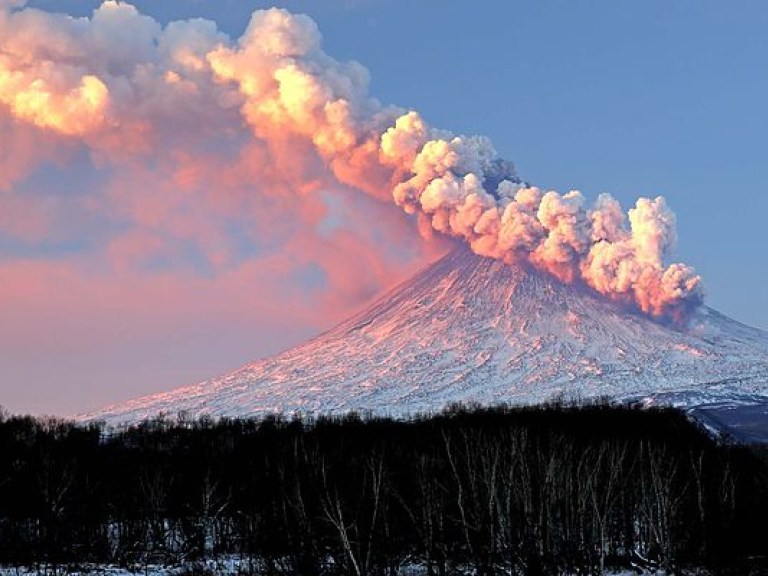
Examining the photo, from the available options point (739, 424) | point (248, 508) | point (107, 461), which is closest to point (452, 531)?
point (248, 508)

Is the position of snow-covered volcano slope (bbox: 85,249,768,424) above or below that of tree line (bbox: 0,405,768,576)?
above

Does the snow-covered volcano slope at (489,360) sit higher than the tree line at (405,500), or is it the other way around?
the snow-covered volcano slope at (489,360)

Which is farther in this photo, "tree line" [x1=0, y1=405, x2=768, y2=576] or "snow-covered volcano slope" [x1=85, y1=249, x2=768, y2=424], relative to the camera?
"snow-covered volcano slope" [x1=85, y1=249, x2=768, y2=424]

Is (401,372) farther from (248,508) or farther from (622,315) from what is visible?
(248,508)

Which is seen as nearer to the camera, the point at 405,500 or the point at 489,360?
the point at 405,500
